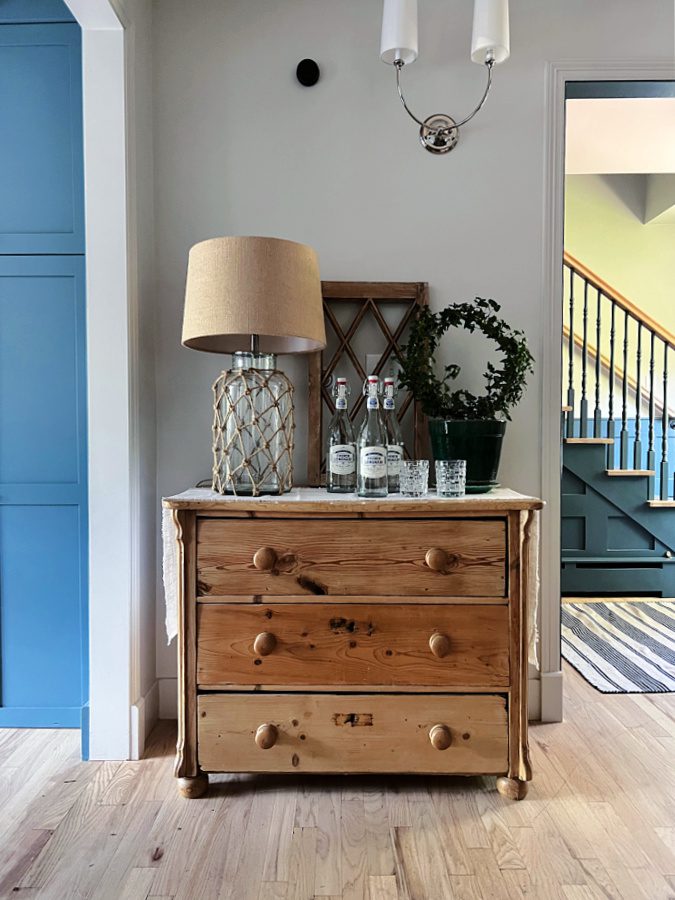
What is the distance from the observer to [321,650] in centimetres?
176

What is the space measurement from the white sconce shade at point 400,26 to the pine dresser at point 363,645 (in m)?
1.37

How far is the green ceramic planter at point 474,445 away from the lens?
1.93 metres

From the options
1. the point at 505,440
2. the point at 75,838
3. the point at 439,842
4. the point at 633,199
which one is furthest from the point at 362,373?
the point at 633,199

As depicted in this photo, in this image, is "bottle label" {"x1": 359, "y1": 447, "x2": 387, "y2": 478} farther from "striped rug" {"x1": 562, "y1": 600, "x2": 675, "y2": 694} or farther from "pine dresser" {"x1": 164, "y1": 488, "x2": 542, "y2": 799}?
"striped rug" {"x1": 562, "y1": 600, "x2": 675, "y2": 694}

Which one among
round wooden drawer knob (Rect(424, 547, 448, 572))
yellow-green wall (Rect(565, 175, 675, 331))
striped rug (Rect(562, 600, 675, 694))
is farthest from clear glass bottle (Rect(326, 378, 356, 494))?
yellow-green wall (Rect(565, 175, 675, 331))

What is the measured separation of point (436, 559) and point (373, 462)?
12.3 inches

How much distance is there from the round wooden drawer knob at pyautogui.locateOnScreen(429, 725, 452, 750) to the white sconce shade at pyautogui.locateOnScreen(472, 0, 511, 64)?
6.42 feet

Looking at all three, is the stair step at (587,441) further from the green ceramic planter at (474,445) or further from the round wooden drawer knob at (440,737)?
the round wooden drawer knob at (440,737)

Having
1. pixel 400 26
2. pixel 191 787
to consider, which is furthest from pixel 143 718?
pixel 400 26

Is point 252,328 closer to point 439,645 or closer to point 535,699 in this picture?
point 439,645

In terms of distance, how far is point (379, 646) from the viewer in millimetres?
1764

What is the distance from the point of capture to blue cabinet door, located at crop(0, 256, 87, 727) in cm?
217

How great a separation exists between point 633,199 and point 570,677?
4.46m

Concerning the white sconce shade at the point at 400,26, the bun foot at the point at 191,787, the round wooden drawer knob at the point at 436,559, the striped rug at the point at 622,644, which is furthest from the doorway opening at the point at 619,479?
the white sconce shade at the point at 400,26
